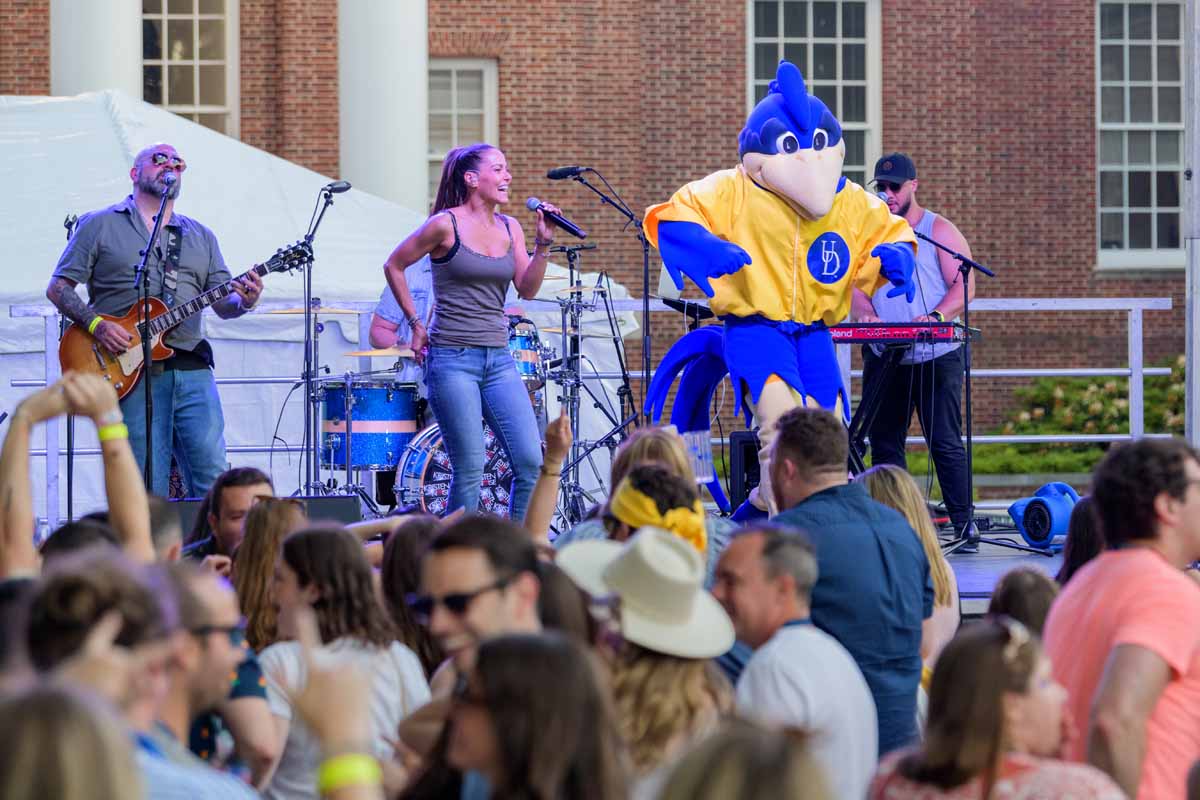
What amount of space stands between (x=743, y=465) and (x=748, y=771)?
6102mm

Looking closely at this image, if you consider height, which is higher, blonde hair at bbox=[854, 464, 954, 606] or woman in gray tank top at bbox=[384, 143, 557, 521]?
woman in gray tank top at bbox=[384, 143, 557, 521]

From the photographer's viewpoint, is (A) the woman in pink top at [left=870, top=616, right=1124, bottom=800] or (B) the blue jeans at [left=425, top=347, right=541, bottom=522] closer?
(A) the woman in pink top at [left=870, top=616, right=1124, bottom=800]

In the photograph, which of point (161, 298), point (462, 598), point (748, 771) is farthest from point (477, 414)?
point (748, 771)

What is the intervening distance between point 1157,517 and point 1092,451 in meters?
14.1

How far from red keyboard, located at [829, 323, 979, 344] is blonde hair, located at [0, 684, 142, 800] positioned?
6372mm

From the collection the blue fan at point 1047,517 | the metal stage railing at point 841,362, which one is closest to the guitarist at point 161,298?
the metal stage railing at point 841,362

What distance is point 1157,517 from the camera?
11.2 feet

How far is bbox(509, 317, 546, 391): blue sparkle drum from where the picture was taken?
9844mm

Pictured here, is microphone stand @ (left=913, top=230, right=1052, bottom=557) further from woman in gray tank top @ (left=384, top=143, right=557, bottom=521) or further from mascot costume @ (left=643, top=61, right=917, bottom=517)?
woman in gray tank top @ (left=384, top=143, right=557, bottom=521)

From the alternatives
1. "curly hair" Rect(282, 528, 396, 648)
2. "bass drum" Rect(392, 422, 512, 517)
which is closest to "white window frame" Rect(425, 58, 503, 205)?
"bass drum" Rect(392, 422, 512, 517)

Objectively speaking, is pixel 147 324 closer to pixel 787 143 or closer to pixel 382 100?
pixel 787 143

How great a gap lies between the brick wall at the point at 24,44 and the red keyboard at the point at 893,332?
1191cm

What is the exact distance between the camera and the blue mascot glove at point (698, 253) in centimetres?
728

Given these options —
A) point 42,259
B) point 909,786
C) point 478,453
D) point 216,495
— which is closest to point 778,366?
point 478,453
